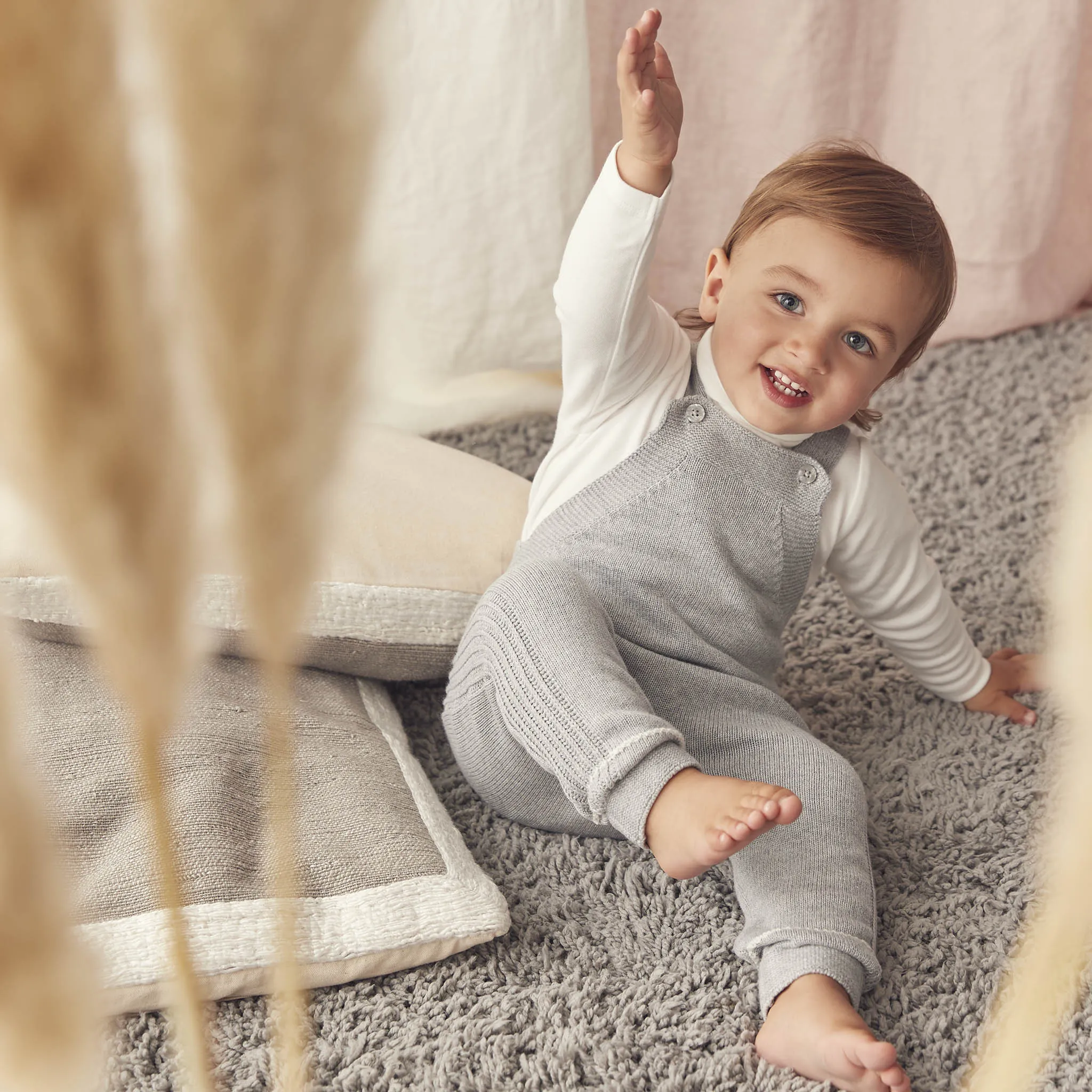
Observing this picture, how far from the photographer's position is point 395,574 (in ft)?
3.32

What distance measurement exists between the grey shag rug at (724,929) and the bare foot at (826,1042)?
0.05 ft

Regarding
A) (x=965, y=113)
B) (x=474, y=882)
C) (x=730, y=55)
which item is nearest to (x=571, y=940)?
(x=474, y=882)

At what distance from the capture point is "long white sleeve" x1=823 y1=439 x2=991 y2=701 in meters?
1.04

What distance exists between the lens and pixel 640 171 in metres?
0.93

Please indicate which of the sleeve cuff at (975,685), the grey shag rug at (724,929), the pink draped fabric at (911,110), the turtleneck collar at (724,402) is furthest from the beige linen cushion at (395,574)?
the pink draped fabric at (911,110)

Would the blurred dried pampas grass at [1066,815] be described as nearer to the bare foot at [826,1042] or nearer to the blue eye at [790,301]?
the bare foot at [826,1042]

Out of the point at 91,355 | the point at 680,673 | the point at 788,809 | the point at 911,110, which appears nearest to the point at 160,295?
the point at 91,355

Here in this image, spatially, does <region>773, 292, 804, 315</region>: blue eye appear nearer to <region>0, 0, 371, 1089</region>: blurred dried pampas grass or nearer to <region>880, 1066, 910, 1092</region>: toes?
<region>880, 1066, 910, 1092</region>: toes

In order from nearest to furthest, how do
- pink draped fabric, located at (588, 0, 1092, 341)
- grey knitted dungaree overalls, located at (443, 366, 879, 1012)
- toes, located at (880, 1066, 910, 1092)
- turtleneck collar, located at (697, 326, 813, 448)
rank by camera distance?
1. toes, located at (880, 1066, 910, 1092)
2. grey knitted dungaree overalls, located at (443, 366, 879, 1012)
3. turtleneck collar, located at (697, 326, 813, 448)
4. pink draped fabric, located at (588, 0, 1092, 341)

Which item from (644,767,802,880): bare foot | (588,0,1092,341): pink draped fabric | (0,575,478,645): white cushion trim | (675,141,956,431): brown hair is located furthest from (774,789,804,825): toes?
(588,0,1092,341): pink draped fabric

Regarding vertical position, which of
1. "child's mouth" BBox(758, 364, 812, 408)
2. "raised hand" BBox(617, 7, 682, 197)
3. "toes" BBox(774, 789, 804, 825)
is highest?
"raised hand" BBox(617, 7, 682, 197)

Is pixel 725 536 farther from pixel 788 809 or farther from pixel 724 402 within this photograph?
pixel 788 809

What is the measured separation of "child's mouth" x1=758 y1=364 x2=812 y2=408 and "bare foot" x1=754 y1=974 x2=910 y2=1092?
17.4 inches

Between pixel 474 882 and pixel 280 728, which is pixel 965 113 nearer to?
pixel 474 882
